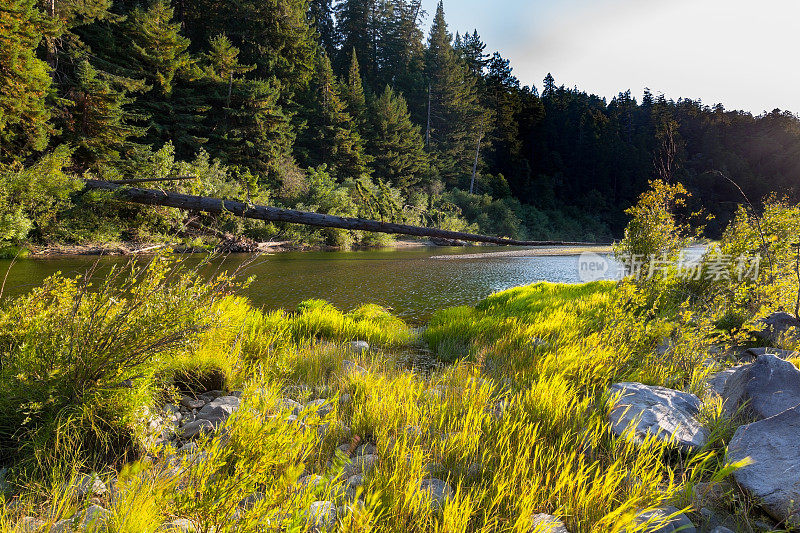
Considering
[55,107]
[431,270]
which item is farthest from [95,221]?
[431,270]

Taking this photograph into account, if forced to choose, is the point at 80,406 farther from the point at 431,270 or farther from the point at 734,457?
the point at 431,270

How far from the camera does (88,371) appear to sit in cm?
217

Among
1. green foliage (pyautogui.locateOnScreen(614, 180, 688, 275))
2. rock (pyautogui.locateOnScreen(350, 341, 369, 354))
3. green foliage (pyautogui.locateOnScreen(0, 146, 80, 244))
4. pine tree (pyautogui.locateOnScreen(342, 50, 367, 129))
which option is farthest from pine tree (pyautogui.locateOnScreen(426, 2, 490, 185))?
rock (pyautogui.locateOnScreen(350, 341, 369, 354))

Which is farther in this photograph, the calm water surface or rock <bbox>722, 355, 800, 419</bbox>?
the calm water surface

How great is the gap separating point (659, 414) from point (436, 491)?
6.77ft

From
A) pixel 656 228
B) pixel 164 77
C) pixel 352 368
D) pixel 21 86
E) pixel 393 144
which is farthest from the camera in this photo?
pixel 393 144

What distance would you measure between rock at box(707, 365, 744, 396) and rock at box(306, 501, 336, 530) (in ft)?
14.1

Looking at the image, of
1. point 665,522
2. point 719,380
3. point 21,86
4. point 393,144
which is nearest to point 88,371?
point 665,522

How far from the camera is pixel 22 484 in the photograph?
5.85 ft

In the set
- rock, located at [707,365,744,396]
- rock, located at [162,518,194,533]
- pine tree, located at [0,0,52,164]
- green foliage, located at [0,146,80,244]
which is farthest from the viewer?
pine tree, located at [0,0,52,164]

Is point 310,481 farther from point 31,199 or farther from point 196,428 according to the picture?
point 31,199

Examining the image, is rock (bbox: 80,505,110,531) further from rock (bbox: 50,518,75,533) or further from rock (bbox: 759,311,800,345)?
rock (bbox: 759,311,800,345)

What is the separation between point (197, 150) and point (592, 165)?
62545 millimetres

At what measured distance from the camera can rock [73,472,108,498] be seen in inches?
66.4
